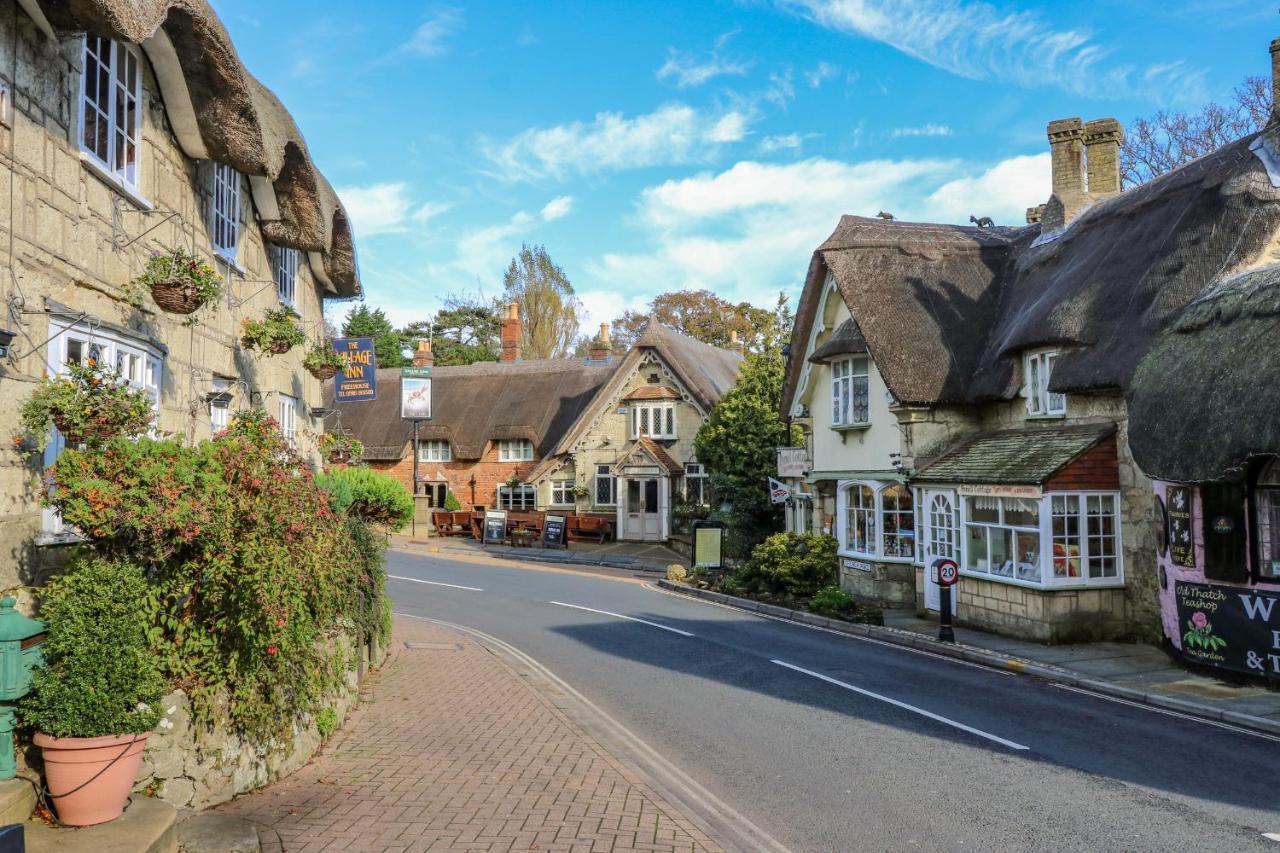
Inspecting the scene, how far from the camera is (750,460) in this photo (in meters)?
29.4

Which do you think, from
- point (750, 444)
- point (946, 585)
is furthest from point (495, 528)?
point (946, 585)

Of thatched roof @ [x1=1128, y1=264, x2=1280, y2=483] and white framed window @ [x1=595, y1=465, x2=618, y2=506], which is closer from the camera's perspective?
thatched roof @ [x1=1128, y1=264, x2=1280, y2=483]

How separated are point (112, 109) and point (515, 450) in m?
32.3

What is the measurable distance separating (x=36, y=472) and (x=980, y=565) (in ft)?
49.4

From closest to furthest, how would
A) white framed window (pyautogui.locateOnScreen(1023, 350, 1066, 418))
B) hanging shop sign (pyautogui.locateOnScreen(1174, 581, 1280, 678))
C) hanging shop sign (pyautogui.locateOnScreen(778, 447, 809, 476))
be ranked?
1. hanging shop sign (pyautogui.locateOnScreen(1174, 581, 1280, 678))
2. white framed window (pyautogui.locateOnScreen(1023, 350, 1066, 418))
3. hanging shop sign (pyautogui.locateOnScreen(778, 447, 809, 476))

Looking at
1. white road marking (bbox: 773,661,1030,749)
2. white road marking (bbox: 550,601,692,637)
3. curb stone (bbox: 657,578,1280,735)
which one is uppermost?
white road marking (bbox: 550,601,692,637)

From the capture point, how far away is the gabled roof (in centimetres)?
1542

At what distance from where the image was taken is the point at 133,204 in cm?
880

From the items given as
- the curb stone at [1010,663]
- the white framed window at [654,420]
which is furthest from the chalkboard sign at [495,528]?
the curb stone at [1010,663]

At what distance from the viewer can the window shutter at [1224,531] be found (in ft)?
38.8

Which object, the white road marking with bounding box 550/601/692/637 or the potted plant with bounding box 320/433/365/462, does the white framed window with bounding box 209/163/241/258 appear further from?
the white road marking with bounding box 550/601/692/637

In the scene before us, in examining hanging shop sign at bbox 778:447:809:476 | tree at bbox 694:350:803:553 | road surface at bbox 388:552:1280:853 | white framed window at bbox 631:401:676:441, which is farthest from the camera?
white framed window at bbox 631:401:676:441

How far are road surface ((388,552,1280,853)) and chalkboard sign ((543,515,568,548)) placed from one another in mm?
17943

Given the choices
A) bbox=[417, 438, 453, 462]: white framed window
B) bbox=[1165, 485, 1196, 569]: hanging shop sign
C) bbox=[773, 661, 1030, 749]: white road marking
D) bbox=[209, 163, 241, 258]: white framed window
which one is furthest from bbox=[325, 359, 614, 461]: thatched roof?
bbox=[1165, 485, 1196, 569]: hanging shop sign
